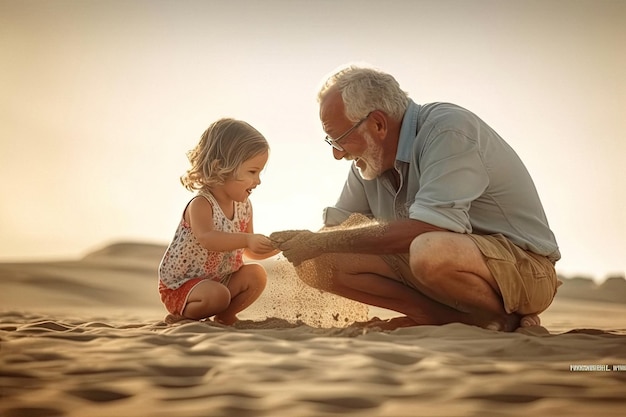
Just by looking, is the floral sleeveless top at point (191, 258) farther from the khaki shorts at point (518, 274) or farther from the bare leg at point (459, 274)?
the khaki shorts at point (518, 274)

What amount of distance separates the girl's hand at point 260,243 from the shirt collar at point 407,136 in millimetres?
794

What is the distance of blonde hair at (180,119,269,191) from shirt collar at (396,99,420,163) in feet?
2.38

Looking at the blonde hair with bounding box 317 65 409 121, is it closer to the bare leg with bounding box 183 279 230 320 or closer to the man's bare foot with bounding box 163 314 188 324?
the bare leg with bounding box 183 279 230 320

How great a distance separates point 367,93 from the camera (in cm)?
403

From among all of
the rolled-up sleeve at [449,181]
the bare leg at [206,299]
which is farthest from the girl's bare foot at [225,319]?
the rolled-up sleeve at [449,181]

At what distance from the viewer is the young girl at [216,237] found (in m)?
3.98

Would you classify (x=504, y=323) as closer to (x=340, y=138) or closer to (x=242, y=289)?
(x=340, y=138)

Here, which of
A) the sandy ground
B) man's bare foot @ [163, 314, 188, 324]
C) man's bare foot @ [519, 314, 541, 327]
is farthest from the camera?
man's bare foot @ [163, 314, 188, 324]

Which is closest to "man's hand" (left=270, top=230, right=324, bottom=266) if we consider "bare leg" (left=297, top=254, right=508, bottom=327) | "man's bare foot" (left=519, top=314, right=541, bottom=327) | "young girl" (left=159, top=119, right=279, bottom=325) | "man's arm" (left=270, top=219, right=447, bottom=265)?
"man's arm" (left=270, top=219, right=447, bottom=265)

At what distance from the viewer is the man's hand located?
3.67 metres

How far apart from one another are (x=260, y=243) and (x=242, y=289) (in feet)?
1.56

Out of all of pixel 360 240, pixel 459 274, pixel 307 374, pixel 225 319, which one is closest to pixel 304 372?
pixel 307 374

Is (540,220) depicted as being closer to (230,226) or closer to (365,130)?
(365,130)

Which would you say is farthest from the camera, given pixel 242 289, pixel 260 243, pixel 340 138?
pixel 242 289
